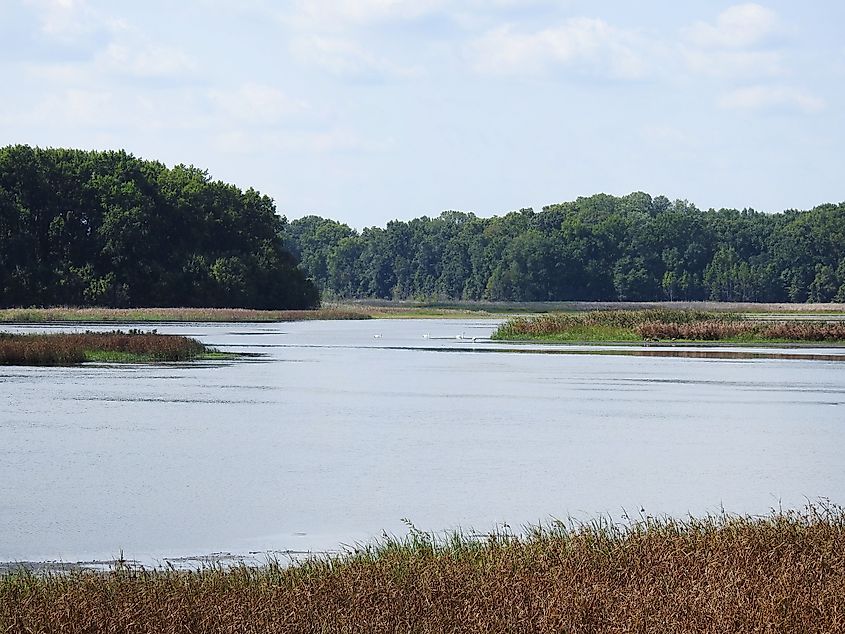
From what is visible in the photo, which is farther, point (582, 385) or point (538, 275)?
point (538, 275)

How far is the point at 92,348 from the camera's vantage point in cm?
4309

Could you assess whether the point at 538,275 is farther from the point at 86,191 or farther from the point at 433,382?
the point at 433,382

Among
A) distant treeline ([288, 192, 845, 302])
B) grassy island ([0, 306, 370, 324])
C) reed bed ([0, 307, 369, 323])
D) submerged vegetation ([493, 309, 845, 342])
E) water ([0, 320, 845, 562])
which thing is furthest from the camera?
distant treeline ([288, 192, 845, 302])

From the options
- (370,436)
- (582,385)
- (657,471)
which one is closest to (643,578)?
(657,471)

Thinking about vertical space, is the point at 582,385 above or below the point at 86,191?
below

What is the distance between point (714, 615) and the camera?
8.63 meters

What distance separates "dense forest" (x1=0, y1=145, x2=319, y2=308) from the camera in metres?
95.6

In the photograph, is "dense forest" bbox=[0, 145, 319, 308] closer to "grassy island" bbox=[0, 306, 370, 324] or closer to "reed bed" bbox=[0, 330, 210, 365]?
"grassy island" bbox=[0, 306, 370, 324]

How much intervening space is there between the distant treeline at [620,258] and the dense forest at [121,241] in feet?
182

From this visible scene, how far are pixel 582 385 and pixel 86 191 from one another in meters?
74.5

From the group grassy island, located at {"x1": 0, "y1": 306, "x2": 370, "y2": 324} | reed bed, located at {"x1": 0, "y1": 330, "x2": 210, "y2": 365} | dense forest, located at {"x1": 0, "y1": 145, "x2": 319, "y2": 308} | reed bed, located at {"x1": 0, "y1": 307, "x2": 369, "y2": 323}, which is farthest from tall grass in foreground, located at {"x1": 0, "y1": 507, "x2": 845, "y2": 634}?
dense forest, located at {"x1": 0, "y1": 145, "x2": 319, "y2": 308}

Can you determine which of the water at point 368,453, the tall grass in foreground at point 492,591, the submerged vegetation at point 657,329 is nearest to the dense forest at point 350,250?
the submerged vegetation at point 657,329

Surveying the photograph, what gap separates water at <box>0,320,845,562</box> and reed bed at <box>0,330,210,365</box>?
3781 millimetres

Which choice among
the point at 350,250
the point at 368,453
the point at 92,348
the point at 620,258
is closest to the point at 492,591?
the point at 368,453
